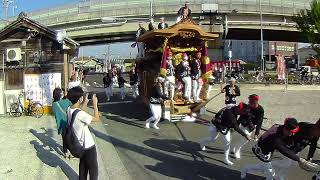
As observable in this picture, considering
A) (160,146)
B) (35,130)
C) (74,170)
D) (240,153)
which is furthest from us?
(35,130)

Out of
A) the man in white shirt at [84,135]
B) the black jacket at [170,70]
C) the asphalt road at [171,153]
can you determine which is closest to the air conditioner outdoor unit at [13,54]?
the asphalt road at [171,153]

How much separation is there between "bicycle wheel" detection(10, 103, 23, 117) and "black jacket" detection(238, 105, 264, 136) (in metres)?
11.9

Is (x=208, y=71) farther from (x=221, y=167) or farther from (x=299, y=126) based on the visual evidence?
(x=299, y=126)

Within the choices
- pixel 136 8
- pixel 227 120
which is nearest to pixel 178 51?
pixel 227 120

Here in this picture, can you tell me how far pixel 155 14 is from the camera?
5253cm

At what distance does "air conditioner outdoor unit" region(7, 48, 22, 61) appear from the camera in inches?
791

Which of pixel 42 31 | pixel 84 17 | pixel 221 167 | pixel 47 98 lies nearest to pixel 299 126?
pixel 221 167

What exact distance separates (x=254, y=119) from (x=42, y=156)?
487 cm

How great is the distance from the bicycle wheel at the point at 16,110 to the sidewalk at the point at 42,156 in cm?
371

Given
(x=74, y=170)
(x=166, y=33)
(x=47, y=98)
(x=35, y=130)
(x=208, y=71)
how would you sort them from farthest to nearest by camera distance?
(x=47, y=98) < (x=208, y=71) < (x=166, y=33) < (x=35, y=130) < (x=74, y=170)

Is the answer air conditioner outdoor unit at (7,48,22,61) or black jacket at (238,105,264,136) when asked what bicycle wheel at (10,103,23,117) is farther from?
black jacket at (238,105,264,136)

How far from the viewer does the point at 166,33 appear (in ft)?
52.3

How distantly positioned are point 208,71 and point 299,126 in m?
10.0

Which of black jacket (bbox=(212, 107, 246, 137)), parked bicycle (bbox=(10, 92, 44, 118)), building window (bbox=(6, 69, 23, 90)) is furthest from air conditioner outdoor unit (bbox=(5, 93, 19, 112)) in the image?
black jacket (bbox=(212, 107, 246, 137))
